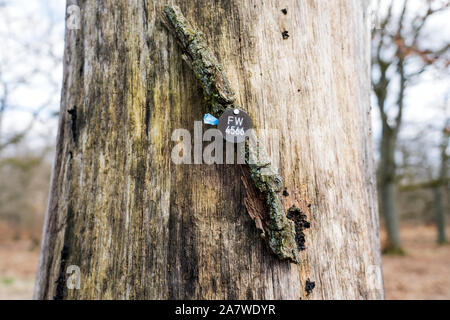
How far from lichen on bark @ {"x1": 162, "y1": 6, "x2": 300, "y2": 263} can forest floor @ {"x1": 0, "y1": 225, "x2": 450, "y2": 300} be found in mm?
7839

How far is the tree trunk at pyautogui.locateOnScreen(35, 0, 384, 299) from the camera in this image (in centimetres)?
111

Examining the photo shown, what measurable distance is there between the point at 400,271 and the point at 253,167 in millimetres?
10481

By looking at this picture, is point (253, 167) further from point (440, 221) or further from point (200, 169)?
point (440, 221)

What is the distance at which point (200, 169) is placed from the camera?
3.76 ft

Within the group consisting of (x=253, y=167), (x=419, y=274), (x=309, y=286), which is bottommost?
(x=419, y=274)

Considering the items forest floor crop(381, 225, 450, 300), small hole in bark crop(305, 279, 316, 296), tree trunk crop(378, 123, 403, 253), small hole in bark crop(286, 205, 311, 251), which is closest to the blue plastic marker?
small hole in bark crop(286, 205, 311, 251)

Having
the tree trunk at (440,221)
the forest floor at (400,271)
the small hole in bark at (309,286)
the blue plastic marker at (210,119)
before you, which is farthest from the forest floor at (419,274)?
the blue plastic marker at (210,119)

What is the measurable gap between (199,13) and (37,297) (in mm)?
1296

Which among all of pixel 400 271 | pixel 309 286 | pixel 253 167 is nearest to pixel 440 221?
pixel 400 271

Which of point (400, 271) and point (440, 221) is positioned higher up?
→ point (440, 221)

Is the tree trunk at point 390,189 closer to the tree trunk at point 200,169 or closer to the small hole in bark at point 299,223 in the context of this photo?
the tree trunk at point 200,169

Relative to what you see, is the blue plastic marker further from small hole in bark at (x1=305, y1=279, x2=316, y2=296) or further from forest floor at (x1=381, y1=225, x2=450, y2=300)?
forest floor at (x1=381, y1=225, x2=450, y2=300)
